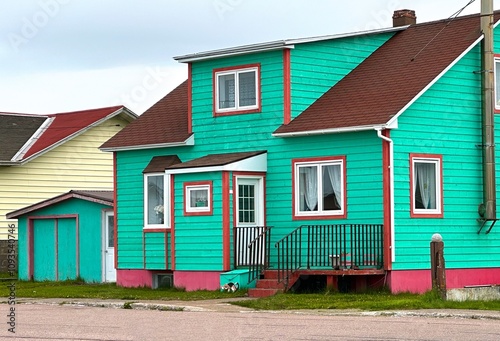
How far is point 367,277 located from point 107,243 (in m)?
10.4

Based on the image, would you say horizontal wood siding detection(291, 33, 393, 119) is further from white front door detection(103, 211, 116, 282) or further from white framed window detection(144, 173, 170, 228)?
white front door detection(103, 211, 116, 282)

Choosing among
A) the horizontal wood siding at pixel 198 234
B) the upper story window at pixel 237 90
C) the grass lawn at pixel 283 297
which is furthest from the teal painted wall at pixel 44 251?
the upper story window at pixel 237 90

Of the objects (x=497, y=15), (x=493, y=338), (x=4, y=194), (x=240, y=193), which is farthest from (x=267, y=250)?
(x=4, y=194)

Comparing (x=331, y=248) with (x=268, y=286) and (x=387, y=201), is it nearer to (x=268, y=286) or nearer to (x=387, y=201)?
(x=268, y=286)

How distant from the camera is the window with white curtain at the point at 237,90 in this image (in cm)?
2939

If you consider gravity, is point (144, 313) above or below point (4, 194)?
below

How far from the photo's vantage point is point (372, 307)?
22.4 meters

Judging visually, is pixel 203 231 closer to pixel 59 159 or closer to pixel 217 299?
pixel 217 299

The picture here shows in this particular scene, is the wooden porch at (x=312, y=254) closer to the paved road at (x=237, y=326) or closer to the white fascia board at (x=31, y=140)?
the paved road at (x=237, y=326)

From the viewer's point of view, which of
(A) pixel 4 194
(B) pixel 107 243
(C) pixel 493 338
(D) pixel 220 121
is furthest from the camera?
(A) pixel 4 194

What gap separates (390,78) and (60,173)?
18.1 metres

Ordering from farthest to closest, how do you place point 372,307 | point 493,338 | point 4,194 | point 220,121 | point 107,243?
point 4,194 < point 107,243 < point 220,121 < point 372,307 < point 493,338

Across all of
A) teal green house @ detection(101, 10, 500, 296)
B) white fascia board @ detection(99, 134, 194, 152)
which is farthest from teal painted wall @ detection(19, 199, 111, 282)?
teal green house @ detection(101, 10, 500, 296)

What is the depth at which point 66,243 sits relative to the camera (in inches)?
1400
